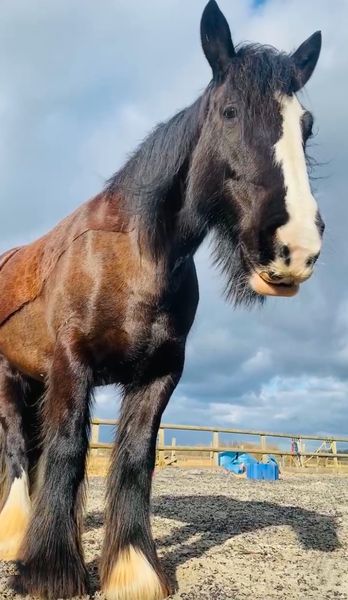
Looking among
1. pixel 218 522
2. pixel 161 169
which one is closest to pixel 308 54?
pixel 161 169

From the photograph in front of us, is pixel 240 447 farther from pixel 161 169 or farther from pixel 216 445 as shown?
pixel 161 169

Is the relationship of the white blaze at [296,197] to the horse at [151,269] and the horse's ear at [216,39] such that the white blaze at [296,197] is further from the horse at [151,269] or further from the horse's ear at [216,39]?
the horse's ear at [216,39]

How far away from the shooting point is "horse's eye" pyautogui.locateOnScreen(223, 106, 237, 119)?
10.0ft

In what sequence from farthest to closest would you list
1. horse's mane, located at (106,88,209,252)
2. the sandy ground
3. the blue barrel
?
the blue barrel < the sandy ground < horse's mane, located at (106,88,209,252)

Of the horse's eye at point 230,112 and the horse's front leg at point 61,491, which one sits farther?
the horse's front leg at point 61,491

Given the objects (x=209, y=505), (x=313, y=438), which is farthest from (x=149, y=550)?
(x=313, y=438)

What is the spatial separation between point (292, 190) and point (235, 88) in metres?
0.75

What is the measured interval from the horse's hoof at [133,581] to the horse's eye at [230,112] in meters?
2.44

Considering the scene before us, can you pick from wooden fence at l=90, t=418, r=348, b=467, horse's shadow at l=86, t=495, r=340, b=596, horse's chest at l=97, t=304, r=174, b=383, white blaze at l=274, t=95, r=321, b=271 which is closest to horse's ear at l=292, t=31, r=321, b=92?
white blaze at l=274, t=95, r=321, b=271

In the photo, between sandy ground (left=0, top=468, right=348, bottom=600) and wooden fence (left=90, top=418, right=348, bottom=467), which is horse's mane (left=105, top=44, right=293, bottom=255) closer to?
sandy ground (left=0, top=468, right=348, bottom=600)

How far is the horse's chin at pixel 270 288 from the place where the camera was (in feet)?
9.21

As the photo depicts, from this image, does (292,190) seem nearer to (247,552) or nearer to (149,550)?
(149,550)

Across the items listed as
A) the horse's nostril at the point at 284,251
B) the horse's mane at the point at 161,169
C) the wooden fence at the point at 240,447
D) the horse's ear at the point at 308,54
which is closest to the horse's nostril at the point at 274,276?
the horse's nostril at the point at 284,251

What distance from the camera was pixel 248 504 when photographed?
282 inches
